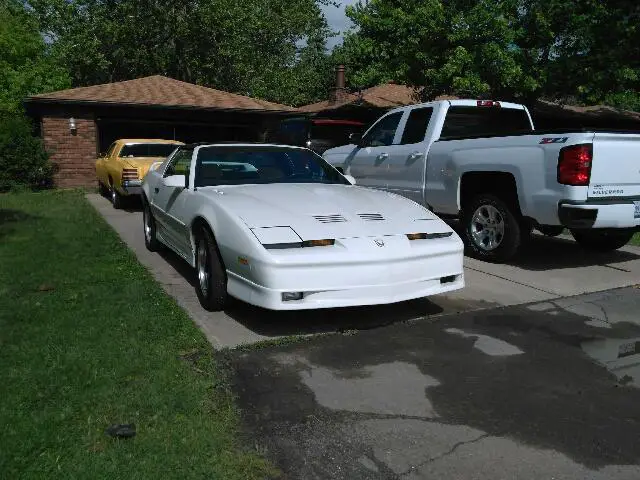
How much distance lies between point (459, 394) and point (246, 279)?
177 centimetres

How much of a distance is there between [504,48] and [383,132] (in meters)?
13.0

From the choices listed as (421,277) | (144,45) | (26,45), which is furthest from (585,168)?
(26,45)

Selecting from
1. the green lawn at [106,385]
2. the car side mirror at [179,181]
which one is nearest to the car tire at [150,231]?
the green lawn at [106,385]

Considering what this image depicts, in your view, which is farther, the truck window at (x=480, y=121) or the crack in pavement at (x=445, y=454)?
the truck window at (x=480, y=121)

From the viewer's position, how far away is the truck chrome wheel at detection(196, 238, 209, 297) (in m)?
4.90

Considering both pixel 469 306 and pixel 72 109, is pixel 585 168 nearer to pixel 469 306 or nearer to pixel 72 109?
pixel 469 306

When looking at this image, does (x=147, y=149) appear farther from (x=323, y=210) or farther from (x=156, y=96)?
(x=323, y=210)

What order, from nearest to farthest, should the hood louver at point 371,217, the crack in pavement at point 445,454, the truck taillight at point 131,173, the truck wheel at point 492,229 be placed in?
the crack in pavement at point 445,454, the hood louver at point 371,217, the truck wheel at point 492,229, the truck taillight at point 131,173

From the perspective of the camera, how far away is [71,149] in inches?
716

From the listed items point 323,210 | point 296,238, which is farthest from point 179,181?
point 296,238

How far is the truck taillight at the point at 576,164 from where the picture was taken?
18.6 feet

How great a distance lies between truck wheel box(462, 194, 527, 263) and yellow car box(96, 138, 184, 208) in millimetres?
6945

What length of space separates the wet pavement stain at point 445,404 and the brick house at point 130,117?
16.2 metres

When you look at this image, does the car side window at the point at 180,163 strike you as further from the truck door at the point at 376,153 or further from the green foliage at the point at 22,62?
the green foliage at the point at 22,62
